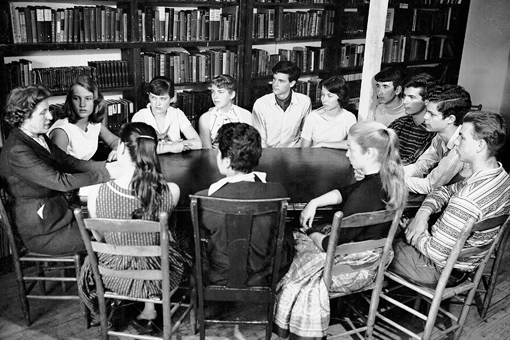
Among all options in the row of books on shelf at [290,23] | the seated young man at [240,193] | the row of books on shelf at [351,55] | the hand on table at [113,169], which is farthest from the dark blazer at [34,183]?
the row of books on shelf at [351,55]

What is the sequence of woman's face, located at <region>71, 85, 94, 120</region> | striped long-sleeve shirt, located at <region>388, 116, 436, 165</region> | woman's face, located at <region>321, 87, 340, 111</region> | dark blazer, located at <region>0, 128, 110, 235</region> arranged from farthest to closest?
woman's face, located at <region>321, 87, 340, 111</region>
striped long-sleeve shirt, located at <region>388, 116, 436, 165</region>
woman's face, located at <region>71, 85, 94, 120</region>
dark blazer, located at <region>0, 128, 110, 235</region>

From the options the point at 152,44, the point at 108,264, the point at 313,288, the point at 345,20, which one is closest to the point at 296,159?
the point at 313,288

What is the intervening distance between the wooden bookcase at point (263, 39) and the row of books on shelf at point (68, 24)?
0.12 ft

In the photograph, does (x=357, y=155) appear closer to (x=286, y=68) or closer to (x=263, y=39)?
(x=286, y=68)

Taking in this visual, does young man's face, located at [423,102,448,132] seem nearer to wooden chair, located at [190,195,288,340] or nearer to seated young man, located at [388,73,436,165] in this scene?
seated young man, located at [388,73,436,165]

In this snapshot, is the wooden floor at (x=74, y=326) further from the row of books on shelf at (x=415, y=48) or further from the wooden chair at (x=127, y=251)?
the row of books on shelf at (x=415, y=48)

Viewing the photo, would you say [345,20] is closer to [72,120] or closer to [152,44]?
[152,44]

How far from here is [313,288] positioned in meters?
2.30

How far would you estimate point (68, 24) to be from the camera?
3678mm

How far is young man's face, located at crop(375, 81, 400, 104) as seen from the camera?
3.90 meters

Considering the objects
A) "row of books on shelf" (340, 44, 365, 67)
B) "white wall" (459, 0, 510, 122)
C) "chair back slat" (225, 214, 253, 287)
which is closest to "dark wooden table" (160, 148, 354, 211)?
"chair back slat" (225, 214, 253, 287)

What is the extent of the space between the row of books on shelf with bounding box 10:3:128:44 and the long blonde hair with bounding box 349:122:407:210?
2458 millimetres

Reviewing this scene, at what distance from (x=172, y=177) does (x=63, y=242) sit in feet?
2.17

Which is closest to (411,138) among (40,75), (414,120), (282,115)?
(414,120)
